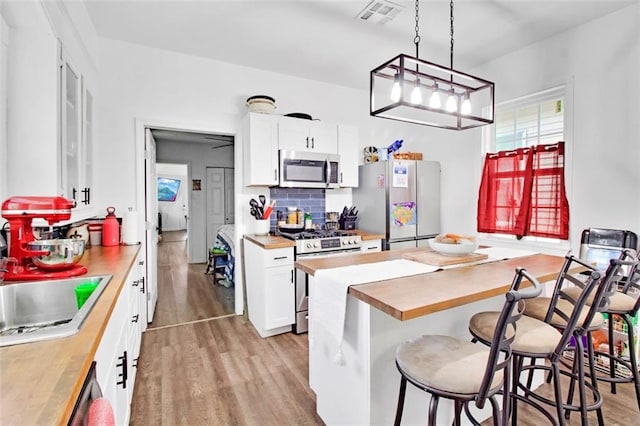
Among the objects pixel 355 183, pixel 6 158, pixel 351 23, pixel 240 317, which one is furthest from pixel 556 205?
pixel 6 158

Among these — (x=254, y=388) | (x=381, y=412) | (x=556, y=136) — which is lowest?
(x=254, y=388)

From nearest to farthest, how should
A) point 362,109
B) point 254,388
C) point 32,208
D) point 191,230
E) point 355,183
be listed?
point 32,208, point 254,388, point 355,183, point 362,109, point 191,230

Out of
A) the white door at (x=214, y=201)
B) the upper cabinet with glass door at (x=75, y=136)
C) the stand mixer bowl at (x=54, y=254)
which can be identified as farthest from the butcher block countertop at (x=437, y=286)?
the white door at (x=214, y=201)

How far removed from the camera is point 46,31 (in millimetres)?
1701

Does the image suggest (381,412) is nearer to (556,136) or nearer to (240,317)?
(240,317)

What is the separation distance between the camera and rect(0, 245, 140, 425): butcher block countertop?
642 millimetres

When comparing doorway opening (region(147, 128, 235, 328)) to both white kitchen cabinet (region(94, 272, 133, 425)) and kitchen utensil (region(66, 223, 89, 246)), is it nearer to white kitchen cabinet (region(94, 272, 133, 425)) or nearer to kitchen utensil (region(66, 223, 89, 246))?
kitchen utensil (region(66, 223, 89, 246))

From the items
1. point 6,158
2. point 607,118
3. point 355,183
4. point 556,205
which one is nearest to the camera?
point 6,158

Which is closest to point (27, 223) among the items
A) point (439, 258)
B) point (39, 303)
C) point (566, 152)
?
point (39, 303)

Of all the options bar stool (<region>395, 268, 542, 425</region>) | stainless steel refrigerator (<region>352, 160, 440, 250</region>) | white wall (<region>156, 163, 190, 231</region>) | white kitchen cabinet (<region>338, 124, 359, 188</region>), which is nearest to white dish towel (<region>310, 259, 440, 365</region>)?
bar stool (<region>395, 268, 542, 425</region>)

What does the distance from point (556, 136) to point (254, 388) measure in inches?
135

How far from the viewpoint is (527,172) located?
3.18 meters

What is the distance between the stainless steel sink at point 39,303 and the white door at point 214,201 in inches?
207

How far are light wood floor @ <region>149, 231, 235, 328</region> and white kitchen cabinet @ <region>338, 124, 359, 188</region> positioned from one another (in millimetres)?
2056
